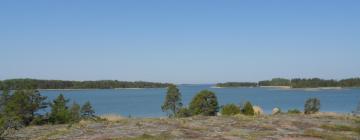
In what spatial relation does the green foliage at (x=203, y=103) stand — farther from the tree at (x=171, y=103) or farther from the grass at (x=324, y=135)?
the grass at (x=324, y=135)

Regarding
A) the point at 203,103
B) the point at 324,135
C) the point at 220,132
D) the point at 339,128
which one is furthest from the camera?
the point at 203,103

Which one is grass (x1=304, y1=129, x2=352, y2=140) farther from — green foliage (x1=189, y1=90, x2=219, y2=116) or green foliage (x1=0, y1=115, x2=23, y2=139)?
green foliage (x1=189, y1=90, x2=219, y2=116)

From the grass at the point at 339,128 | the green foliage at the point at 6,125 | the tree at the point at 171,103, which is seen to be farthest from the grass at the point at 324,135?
the tree at the point at 171,103

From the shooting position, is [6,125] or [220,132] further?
[220,132]

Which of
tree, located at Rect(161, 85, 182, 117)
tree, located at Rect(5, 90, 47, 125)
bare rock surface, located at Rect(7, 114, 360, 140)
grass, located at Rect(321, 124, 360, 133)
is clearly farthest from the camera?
tree, located at Rect(161, 85, 182, 117)

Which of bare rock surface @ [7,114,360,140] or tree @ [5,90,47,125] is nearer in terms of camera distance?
bare rock surface @ [7,114,360,140]

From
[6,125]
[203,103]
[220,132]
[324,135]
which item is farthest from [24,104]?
[203,103]

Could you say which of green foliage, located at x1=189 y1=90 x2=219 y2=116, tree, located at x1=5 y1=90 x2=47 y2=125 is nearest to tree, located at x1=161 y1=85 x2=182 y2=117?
green foliage, located at x1=189 y1=90 x2=219 y2=116

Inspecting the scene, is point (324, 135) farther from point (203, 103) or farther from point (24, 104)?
point (203, 103)

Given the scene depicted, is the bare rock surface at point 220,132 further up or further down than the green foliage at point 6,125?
further down

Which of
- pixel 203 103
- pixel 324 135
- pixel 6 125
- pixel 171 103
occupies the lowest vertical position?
pixel 171 103

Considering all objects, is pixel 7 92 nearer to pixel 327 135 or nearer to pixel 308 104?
pixel 327 135

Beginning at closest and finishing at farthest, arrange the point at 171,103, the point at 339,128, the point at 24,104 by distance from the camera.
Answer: the point at 339,128 < the point at 24,104 < the point at 171,103

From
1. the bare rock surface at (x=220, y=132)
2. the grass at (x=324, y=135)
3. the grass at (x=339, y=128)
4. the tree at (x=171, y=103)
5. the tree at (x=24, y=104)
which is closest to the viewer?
the bare rock surface at (x=220, y=132)
